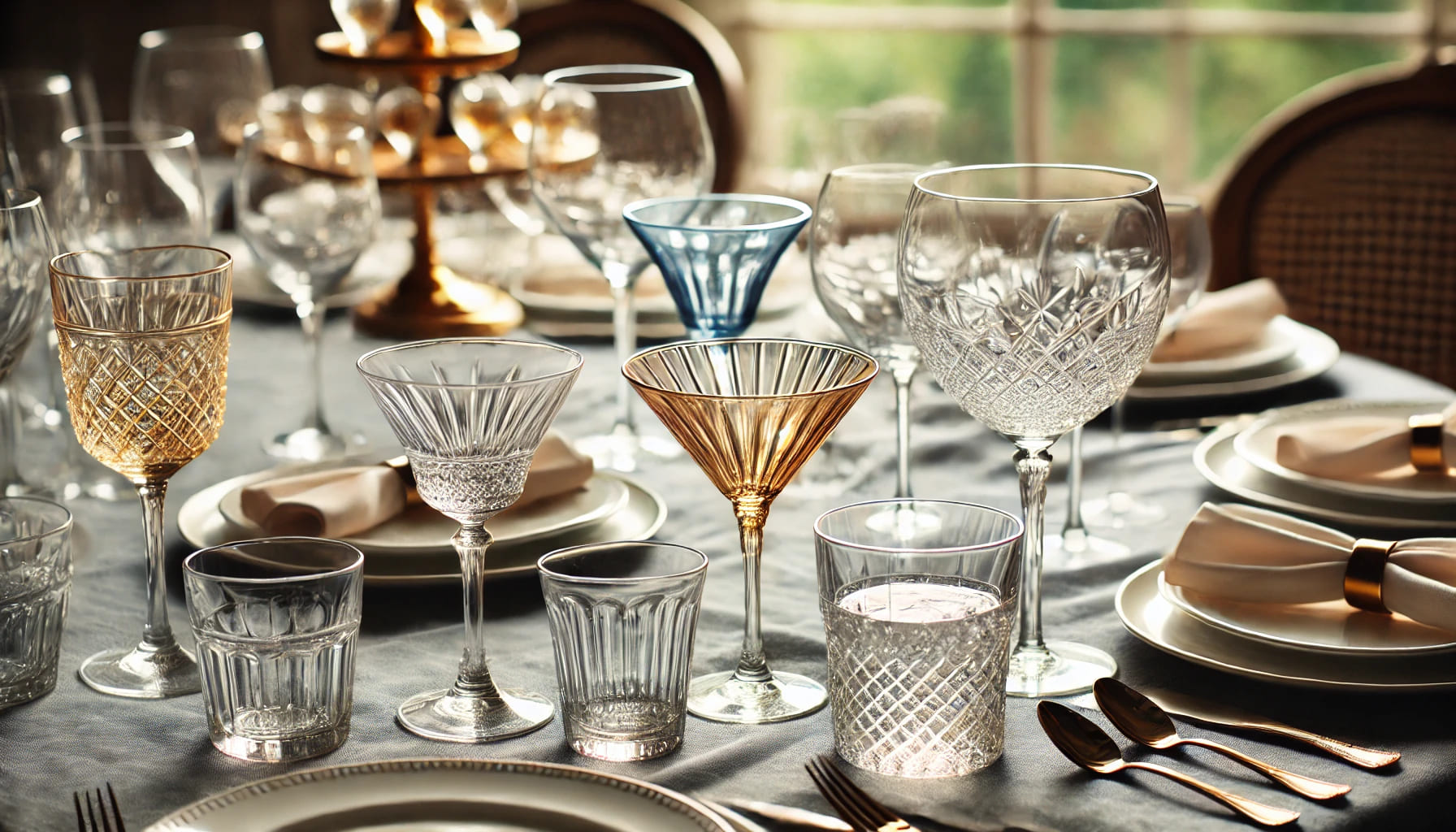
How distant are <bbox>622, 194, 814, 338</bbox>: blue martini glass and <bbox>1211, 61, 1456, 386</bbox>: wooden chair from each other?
1062mm

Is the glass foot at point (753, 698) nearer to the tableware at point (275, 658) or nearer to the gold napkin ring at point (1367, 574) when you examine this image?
the tableware at point (275, 658)

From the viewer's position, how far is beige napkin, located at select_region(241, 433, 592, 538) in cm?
103

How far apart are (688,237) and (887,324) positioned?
16 centimetres

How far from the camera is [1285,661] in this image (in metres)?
0.85

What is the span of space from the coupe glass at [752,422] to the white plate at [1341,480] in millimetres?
454

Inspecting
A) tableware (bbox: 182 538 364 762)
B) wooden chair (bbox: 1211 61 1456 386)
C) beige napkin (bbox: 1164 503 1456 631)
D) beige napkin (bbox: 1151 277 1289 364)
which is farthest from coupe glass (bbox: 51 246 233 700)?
wooden chair (bbox: 1211 61 1456 386)

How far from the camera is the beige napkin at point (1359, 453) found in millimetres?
1124

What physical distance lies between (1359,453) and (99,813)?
0.85 m

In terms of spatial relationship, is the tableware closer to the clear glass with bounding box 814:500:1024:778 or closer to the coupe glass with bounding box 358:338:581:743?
the coupe glass with bounding box 358:338:581:743

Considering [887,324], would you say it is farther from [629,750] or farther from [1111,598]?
[629,750]

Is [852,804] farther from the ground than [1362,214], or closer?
closer

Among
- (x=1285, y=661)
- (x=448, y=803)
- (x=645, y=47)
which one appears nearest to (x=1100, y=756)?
(x=1285, y=661)

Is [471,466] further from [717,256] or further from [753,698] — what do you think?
[717,256]

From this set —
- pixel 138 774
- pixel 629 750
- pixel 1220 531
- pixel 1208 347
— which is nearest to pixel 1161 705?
pixel 1220 531
